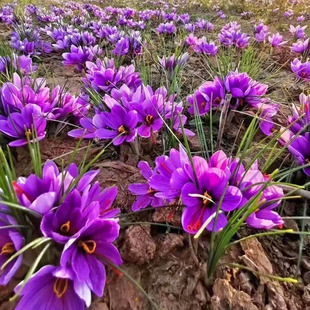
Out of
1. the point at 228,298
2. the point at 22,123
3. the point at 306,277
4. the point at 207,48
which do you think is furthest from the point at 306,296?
the point at 207,48

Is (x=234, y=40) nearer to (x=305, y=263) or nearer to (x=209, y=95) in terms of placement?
(x=209, y=95)

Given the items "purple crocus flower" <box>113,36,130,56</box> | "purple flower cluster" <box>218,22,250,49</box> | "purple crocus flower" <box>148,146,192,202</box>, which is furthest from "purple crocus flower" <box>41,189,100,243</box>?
"purple flower cluster" <box>218,22,250,49</box>

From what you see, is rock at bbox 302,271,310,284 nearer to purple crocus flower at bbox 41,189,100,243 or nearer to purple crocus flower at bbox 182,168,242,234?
purple crocus flower at bbox 182,168,242,234

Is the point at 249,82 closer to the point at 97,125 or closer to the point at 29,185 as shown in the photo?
the point at 97,125

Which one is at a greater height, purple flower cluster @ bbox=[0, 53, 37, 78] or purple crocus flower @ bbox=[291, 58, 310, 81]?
purple crocus flower @ bbox=[291, 58, 310, 81]

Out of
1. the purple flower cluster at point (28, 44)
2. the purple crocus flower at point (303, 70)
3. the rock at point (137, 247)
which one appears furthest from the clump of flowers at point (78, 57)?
the rock at point (137, 247)

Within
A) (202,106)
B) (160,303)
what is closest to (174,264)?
(160,303)

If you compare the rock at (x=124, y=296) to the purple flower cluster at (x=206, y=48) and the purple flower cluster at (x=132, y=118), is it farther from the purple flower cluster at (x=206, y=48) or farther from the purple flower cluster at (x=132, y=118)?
the purple flower cluster at (x=206, y=48)
